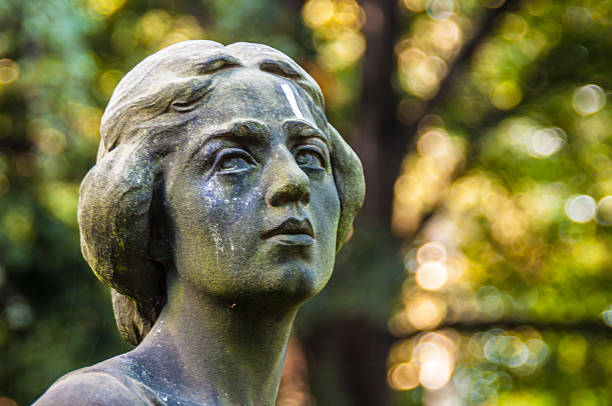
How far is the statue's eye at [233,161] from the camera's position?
128 inches

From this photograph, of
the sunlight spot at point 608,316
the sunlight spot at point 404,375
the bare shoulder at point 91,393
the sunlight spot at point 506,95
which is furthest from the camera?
the sunlight spot at point 404,375

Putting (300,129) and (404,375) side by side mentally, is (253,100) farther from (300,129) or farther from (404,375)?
(404,375)

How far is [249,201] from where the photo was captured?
320cm

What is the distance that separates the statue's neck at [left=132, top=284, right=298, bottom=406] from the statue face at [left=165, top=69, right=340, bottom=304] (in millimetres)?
80

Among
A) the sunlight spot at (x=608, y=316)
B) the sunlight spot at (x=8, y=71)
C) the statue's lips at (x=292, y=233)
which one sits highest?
the sunlight spot at (x=608, y=316)

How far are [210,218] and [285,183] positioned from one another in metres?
0.28

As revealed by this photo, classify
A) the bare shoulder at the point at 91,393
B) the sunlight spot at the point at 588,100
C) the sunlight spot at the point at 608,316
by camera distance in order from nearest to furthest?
1. the bare shoulder at the point at 91,393
2. the sunlight spot at the point at 608,316
3. the sunlight spot at the point at 588,100

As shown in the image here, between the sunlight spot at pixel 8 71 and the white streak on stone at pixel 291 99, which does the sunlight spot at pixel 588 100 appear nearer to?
the sunlight spot at pixel 8 71

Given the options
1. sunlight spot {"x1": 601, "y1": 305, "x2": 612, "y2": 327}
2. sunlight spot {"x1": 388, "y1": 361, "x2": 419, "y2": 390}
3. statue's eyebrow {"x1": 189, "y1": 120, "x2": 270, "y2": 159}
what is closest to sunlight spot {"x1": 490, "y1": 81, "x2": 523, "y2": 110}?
sunlight spot {"x1": 601, "y1": 305, "x2": 612, "y2": 327}

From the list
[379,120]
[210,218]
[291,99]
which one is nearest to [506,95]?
[379,120]

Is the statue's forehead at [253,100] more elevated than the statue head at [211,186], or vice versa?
the statue's forehead at [253,100]

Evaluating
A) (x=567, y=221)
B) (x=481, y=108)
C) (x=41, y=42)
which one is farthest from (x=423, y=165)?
(x=41, y=42)

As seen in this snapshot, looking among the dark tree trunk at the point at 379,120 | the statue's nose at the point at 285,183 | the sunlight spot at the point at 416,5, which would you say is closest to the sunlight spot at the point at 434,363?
the dark tree trunk at the point at 379,120

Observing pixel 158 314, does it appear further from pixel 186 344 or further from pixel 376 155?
pixel 376 155
